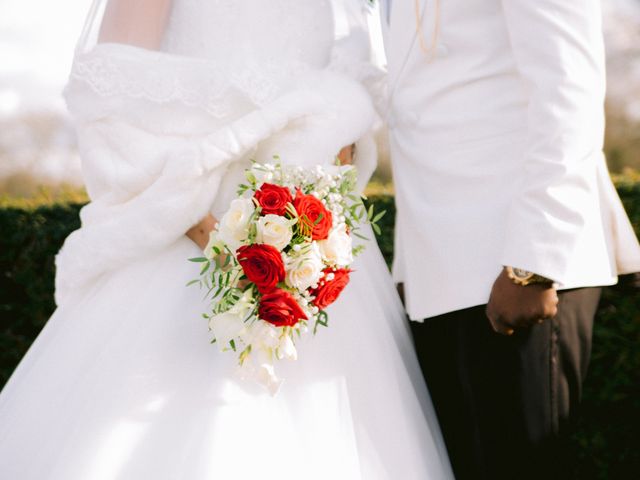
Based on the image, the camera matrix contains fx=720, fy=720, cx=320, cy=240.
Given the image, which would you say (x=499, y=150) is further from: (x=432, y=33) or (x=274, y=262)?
(x=274, y=262)

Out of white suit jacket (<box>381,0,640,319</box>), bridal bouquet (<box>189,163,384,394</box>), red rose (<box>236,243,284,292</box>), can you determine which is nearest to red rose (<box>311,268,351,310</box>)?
bridal bouquet (<box>189,163,384,394</box>)

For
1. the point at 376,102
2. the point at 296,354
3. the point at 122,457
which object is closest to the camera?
the point at 122,457

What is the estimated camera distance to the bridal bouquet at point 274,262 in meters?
1.71

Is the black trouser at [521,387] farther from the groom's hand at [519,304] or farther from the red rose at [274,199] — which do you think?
the red rose at [274,199]

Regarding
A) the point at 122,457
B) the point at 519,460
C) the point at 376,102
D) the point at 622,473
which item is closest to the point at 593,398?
the point at 622,473

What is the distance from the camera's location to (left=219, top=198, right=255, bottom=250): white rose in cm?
175

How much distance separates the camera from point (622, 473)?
12.4 feet

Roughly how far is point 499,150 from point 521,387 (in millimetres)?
653

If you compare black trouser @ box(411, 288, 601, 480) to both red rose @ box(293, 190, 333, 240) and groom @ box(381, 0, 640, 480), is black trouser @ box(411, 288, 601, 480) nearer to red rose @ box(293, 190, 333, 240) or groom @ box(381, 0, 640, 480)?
groom @ box(381, 0, 640, 480)

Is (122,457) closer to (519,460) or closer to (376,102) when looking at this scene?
(519,460)

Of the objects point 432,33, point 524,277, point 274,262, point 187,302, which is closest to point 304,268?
point 274,262

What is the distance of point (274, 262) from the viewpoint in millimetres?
1686

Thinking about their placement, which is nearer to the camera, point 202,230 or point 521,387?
point 521,387

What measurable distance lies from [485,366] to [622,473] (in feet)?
7.44
